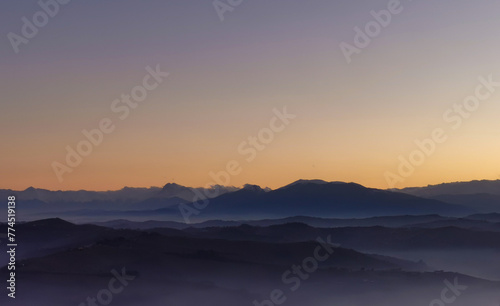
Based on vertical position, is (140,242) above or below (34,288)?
above

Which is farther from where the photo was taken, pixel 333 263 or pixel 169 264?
pixel 333 263

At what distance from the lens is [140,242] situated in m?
160

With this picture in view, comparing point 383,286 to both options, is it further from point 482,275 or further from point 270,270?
point 482,275

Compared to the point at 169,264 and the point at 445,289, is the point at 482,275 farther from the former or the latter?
the point at 169,264

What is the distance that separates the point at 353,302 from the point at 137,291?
38.8 m

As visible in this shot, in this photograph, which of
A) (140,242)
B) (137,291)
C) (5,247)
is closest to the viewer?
(137,291)

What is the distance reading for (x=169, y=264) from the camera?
142875 mm

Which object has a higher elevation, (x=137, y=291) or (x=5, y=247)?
(x=5, y=247)

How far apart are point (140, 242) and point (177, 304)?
55963mm

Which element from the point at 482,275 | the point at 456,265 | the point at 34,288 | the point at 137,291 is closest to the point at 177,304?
the point at 137,291

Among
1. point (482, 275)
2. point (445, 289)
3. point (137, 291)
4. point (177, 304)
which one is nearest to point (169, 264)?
point (137, 291)

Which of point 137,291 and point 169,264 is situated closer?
point 137,291

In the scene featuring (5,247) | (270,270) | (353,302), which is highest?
(5,247)

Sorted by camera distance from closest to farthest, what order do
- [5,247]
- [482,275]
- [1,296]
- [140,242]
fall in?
[1,296]
[5,247]
[140,242]
[482,275]
